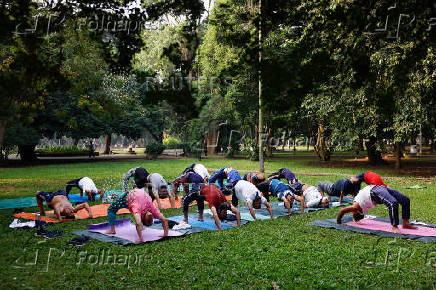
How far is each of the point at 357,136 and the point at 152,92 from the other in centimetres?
1993

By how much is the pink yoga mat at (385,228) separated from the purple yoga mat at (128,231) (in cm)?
428

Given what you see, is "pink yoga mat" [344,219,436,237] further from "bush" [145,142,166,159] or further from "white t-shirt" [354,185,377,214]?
"bush" [145,142,166,159]

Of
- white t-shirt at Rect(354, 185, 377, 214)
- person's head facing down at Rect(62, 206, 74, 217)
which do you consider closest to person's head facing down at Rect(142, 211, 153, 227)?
person's head facing down at Rect(62, 206, 74, 217)

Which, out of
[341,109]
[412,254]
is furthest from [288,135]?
[412,254]

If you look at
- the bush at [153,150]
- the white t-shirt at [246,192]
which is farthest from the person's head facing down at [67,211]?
the bush at [153,150]

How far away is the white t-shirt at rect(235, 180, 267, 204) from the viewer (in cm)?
1014

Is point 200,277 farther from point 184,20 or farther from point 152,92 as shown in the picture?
point 184,20

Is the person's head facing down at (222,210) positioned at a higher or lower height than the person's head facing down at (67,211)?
higher

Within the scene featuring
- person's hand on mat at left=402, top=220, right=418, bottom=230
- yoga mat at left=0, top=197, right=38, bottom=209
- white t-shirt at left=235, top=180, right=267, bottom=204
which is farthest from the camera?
yoga mat at left=0, top=197, right=38, bottom=209

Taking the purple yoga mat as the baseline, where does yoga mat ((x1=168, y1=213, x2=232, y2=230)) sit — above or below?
above

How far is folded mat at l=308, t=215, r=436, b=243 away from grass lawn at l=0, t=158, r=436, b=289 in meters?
0.29

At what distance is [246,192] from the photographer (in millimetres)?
10211

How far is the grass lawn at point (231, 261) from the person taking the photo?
18.9 ft

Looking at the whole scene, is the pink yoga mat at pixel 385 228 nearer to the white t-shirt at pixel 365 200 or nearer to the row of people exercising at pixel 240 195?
the row of people exercising at pixel 240 195
